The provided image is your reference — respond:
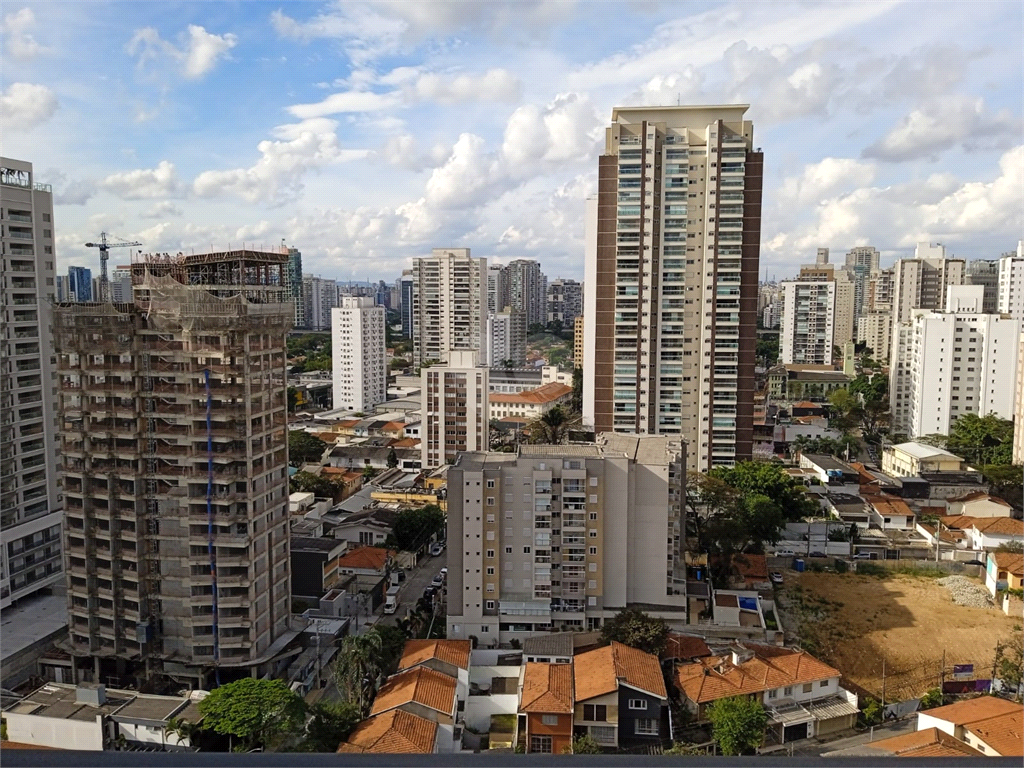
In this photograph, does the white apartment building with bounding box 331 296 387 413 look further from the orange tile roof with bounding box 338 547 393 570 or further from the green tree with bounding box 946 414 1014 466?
the green tree with bounding box 946 414 1014 466

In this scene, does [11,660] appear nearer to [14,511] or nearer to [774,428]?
[14,511]

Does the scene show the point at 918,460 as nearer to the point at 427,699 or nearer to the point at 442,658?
the point at 442,658

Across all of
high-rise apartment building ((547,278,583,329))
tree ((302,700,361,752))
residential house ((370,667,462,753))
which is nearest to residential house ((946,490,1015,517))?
residential house ((370,667,462,753))

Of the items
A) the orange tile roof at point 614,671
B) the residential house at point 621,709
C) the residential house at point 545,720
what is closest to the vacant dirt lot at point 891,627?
the orange tile roof at point 614,671

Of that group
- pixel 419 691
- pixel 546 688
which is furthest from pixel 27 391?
pixel 546 688

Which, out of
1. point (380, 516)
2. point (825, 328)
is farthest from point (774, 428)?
point (825, 328)

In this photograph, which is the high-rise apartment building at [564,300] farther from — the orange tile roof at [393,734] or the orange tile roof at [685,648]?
the orange tile roof at [393,734]
